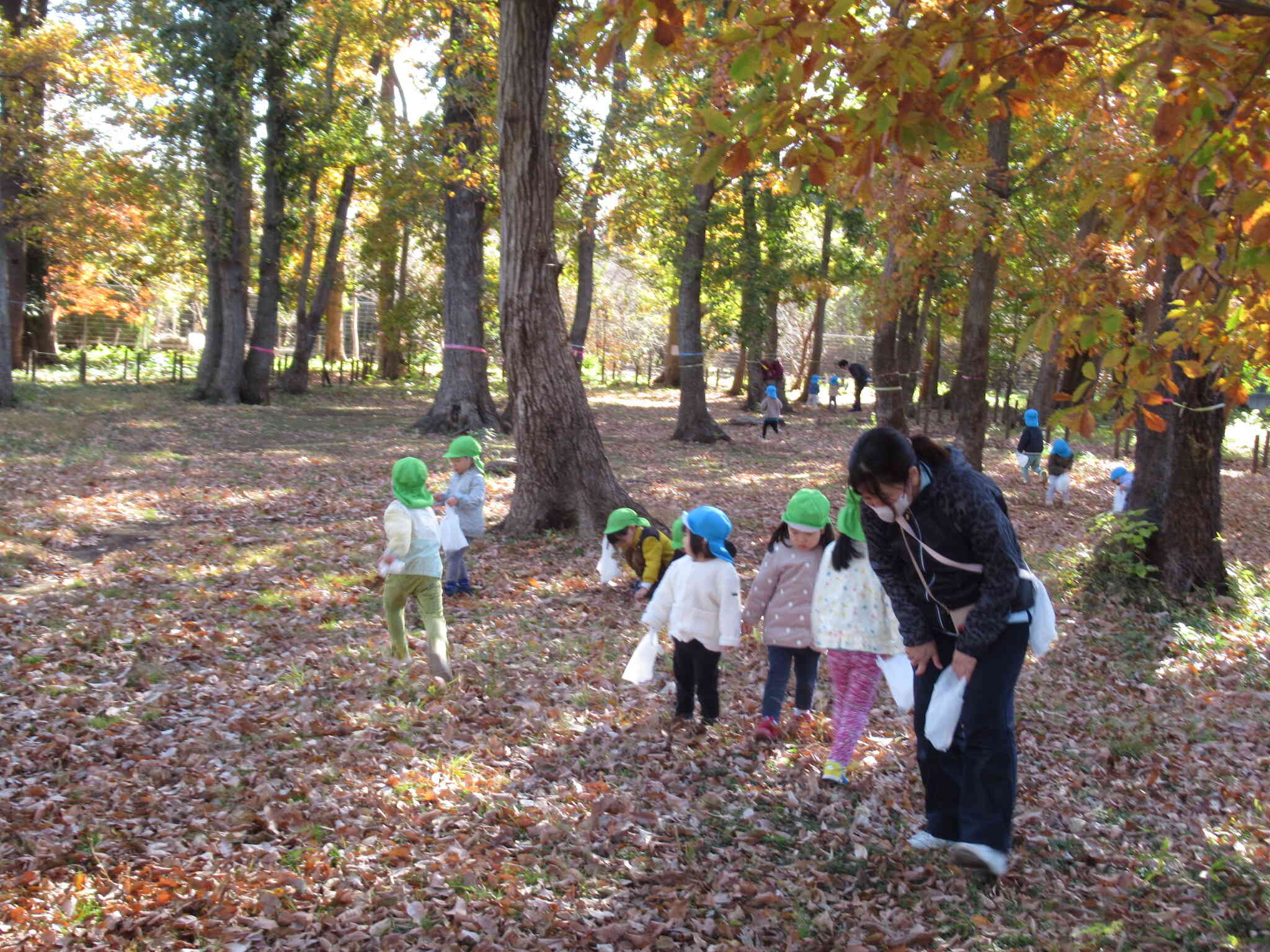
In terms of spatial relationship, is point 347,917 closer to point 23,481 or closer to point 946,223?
point 946,223

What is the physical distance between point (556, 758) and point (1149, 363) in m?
3.69

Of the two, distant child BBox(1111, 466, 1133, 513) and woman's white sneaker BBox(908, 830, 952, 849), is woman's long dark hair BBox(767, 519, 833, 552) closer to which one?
woman's white sneaker BBox(908, 830, 952, 849)

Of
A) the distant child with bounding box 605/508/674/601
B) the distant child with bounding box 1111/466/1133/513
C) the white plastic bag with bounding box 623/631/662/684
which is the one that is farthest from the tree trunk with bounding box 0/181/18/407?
the distant child with bounding box 1111/466/1133/513

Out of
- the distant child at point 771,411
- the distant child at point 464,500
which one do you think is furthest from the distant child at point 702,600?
the distant child at point 771,411

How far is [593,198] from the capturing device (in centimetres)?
2103

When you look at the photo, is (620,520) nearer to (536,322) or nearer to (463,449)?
(463,449)

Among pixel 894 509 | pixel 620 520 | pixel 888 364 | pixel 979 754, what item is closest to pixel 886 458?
pixel 894 509

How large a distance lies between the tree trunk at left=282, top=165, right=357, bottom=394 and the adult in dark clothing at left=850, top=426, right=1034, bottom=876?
28.0m

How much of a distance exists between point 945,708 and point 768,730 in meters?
2.00

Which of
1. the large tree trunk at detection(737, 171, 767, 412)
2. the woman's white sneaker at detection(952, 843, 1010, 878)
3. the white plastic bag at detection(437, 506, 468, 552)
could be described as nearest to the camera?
the woman's white sneaker at detection(952, 843, 1010, 878)

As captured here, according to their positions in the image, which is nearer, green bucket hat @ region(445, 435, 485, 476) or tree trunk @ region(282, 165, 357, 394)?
green bucket hat @ region(445, 435, 485, 476)

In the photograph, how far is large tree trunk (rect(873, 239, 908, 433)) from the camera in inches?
590

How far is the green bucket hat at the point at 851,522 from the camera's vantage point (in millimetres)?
4734

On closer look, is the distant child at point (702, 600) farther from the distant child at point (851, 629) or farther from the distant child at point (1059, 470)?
the distant child at point (1059, 470)
